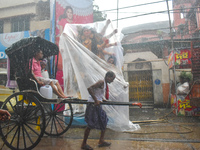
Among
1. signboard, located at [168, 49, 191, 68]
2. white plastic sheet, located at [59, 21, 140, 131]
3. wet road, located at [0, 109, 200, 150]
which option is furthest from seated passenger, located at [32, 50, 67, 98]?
signboard, located at [168, 49, 191, 68]

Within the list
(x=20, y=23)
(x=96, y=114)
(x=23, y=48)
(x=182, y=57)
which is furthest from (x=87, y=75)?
(x=20, y=23)

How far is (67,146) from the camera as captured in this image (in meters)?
3.39

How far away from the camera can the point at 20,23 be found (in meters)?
11.5

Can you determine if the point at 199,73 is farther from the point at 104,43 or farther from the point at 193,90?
the point at 104,43

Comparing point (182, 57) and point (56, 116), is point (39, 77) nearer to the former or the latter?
point (56, 116)

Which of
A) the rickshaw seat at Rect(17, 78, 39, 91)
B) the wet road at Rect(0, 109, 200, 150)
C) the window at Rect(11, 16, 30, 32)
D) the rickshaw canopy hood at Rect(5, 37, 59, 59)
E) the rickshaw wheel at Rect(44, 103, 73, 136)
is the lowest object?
the wet road at Rect(0, 109, 200, 150)

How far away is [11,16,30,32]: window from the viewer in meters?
11.3

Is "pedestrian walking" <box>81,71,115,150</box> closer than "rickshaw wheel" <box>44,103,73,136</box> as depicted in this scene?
Yes

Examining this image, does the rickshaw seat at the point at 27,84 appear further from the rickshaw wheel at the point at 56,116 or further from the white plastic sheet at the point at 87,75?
the white plastic sheet at the point at 87,75

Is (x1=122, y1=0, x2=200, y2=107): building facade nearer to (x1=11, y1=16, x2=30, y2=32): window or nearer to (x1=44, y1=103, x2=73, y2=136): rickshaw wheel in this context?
(x1=11, y1=16, x2=30, y2=32): window

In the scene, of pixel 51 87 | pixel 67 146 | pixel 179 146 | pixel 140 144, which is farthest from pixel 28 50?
pixel 179 146

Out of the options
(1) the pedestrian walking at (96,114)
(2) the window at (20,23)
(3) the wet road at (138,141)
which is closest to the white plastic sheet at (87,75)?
(3) the wet road at (138,141)

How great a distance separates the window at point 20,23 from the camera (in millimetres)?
11328

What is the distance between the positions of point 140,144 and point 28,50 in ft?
10.4
